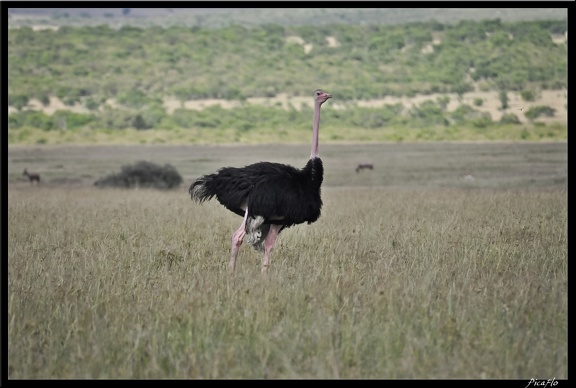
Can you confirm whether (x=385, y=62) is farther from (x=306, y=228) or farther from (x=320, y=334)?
(x=320, y=334)

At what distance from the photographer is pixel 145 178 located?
2506 centimetres

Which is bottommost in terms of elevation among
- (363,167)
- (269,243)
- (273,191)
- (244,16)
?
(363,167)

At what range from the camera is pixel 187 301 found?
22.1ft

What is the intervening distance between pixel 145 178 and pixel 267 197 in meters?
17.0

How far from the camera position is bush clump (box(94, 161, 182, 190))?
2472 centimetres

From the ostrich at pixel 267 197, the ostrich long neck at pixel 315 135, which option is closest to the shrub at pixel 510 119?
the ostrich long neck at pixel 315 135

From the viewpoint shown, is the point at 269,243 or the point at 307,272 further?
the point at 269,243

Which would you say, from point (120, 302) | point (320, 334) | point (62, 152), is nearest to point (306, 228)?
point (120, 302)

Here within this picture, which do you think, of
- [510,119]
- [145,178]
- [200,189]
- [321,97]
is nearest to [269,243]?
[200,189]

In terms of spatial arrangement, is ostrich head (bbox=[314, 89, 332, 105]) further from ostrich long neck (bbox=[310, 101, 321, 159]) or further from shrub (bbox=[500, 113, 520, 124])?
shrub (bbox=[500, 113, 520, 124])

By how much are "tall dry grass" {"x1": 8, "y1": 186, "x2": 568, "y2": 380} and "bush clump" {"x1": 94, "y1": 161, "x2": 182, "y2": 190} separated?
13.7 meters

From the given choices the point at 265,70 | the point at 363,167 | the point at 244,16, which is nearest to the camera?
the point at 363,167

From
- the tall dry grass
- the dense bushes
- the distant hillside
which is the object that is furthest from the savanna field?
the distant hillside

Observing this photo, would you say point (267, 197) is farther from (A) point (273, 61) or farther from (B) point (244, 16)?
(B) point (244, 16)
